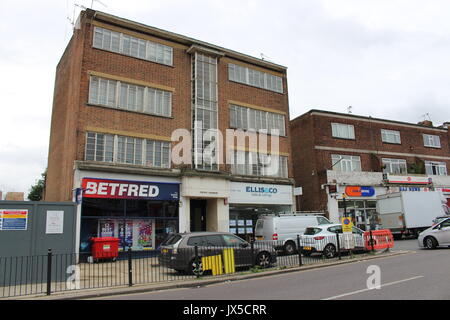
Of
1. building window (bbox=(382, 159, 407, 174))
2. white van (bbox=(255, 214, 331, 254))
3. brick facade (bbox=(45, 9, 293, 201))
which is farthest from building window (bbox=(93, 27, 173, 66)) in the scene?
building window (bbox=(382, 159, 407, 174))

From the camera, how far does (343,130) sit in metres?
31.6

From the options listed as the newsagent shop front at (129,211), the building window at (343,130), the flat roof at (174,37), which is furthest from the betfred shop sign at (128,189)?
the building window at (343,130)

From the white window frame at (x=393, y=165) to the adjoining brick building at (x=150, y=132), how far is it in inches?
472

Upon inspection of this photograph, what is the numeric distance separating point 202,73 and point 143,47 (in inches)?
160

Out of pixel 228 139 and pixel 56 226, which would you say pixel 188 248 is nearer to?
pixel 56 226

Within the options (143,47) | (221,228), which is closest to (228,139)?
(221,228)

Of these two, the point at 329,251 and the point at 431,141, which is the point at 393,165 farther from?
the point at 329,251

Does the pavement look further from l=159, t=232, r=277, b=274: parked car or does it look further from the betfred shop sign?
the betfred shop sign

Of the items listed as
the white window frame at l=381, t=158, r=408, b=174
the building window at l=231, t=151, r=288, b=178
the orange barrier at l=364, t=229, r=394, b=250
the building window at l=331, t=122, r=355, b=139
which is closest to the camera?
the orange barrier at l=364, t=229, r=394, b=250

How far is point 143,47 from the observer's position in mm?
21703

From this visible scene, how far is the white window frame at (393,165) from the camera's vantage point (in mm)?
33000

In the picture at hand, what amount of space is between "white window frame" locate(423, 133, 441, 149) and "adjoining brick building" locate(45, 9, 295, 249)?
19253 millimetres

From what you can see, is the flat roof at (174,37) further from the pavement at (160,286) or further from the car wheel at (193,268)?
the pavement at (160,286)

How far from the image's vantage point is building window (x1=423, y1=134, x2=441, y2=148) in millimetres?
36978
